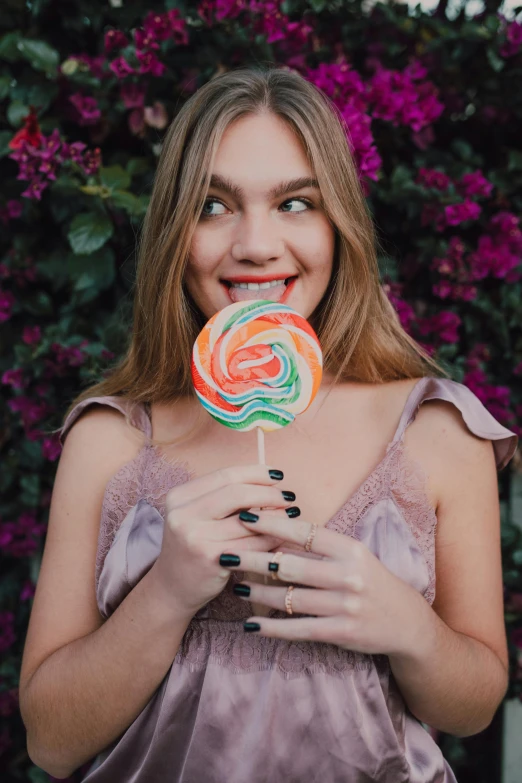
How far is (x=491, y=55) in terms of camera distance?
2.60m

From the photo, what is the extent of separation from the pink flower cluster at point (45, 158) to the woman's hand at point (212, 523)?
1.33 m

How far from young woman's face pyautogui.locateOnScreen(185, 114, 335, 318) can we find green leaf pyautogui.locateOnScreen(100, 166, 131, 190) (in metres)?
0.73

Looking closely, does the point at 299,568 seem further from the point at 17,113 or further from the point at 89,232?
the point at 17,113

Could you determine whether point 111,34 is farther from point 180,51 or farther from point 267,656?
point 267,656

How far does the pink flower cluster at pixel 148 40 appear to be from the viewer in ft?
8.02

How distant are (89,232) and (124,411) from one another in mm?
728

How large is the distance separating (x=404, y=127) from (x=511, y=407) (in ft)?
3.45

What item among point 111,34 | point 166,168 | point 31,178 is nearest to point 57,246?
point 31,178

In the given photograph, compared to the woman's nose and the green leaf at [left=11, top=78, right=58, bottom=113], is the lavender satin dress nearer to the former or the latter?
the woman's nose

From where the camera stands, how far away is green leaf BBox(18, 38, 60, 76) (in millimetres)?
2482

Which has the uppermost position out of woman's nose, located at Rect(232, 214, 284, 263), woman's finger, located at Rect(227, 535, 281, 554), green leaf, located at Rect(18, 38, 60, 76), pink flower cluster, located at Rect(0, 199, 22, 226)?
green leaf, located at Rect(18, 38, 60, 76)

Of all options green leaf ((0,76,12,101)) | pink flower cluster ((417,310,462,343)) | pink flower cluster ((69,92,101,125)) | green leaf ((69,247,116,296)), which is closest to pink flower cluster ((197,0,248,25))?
pink flower cluster ((69,92,101,125))

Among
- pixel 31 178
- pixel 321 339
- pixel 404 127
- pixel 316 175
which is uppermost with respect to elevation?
pixel 404 127

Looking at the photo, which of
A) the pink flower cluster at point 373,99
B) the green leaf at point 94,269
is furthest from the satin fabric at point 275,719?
the pink flower cluster at point 373,99
